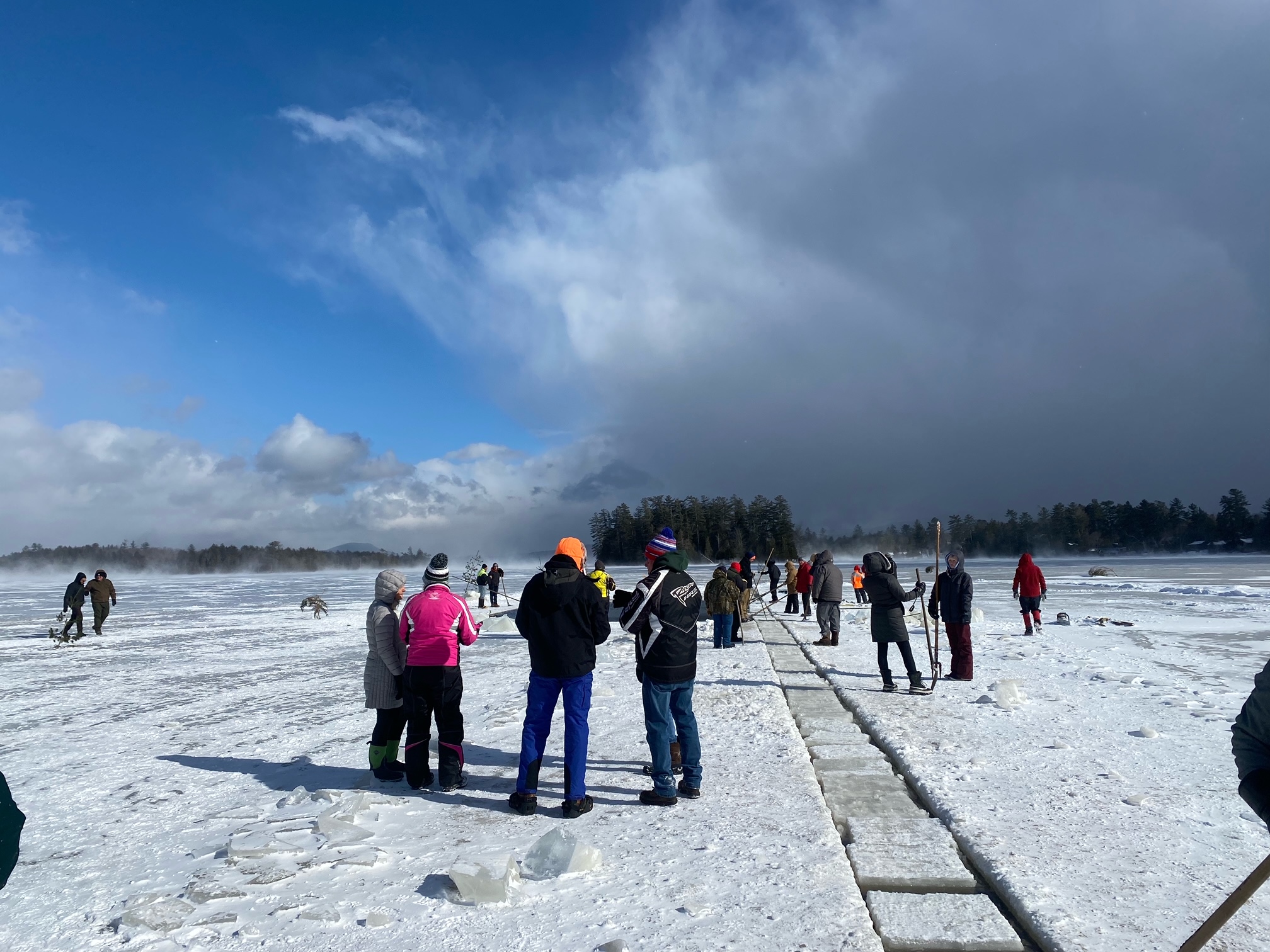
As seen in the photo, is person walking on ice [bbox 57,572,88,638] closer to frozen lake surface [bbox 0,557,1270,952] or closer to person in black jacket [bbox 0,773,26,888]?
frozen lake surface [bbox 0,557,1270,952]

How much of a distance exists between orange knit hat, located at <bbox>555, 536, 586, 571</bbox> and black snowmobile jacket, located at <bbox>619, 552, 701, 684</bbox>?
1.50ft

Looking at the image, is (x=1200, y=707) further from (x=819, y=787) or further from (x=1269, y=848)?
(x=819, y=787)

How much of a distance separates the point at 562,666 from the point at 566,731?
0.47 metres

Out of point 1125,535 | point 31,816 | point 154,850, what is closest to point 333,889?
point 154,850

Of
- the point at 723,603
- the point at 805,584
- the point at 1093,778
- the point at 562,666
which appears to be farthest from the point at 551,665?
the point at 805,584

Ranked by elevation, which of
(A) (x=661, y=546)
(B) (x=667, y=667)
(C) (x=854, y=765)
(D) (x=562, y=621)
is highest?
(A) (x=661, y=546)

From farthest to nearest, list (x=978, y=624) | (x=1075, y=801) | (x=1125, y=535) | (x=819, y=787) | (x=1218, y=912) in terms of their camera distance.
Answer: (x=1125, y=535) < (x=978, y=624) < (x=819, y=787) < (x=1075, y=801) < (x=1218, y=912)

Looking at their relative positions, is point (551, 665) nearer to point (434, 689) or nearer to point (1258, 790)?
point (434, 689)

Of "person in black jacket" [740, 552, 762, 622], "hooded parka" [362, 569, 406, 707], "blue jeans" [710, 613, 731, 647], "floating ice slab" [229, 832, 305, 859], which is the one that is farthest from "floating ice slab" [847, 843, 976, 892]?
"person in black jacket" [740, 552, 762, 622]

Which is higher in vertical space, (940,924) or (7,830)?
(7,830)

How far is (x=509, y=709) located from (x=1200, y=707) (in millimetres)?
7207

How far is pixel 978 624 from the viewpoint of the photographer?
16609 millimetres

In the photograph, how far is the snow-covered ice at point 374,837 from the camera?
11.2ft

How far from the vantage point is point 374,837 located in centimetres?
459
